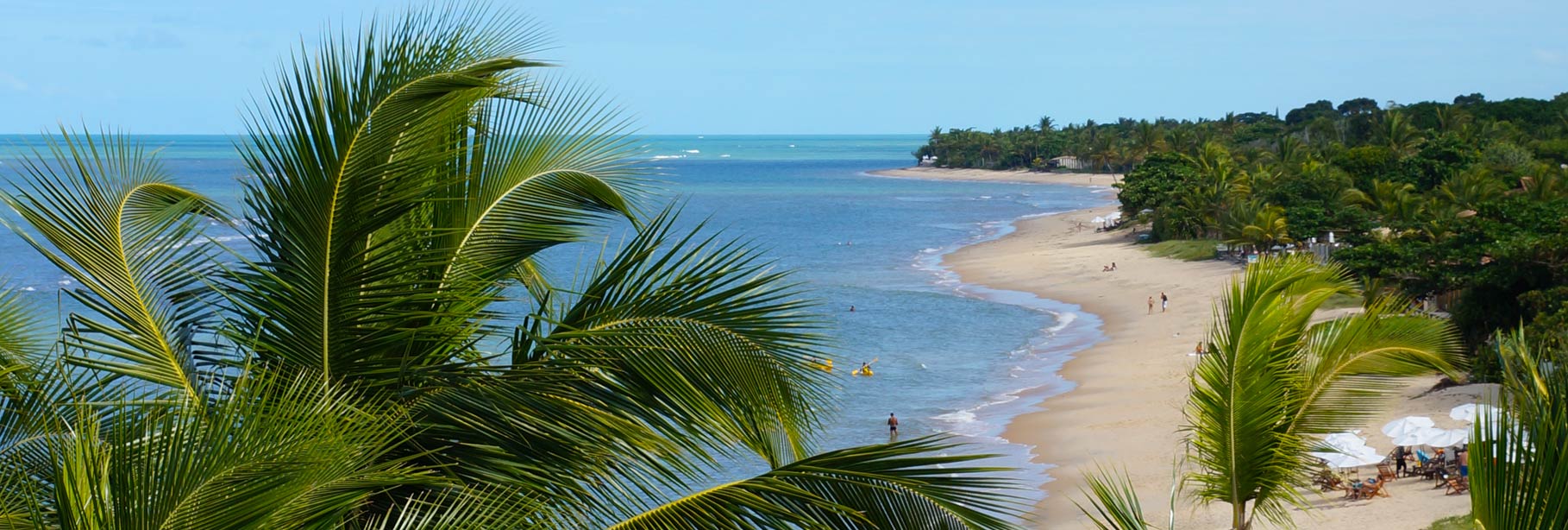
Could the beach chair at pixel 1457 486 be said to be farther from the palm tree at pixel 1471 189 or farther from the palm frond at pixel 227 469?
the palm tree at pixel 1471 189

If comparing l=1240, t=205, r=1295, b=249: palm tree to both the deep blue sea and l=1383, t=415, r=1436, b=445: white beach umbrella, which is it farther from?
l=1383, t=415, r=1436, b=445: white beach umbrella

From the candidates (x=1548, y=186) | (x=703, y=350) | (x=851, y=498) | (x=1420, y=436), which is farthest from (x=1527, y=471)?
(x=1548, y=186)

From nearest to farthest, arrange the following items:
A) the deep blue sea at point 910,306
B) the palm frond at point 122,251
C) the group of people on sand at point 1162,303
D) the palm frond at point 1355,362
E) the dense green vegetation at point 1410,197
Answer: the palm frond at point 122,251
the palm frond at point 1355,362
the dense green vegetation at point 1410,197
the deep blue sea at point 910,306
the group of people on sand at point 1162,303

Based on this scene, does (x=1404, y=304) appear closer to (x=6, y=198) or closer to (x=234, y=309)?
(x=234, y=309)

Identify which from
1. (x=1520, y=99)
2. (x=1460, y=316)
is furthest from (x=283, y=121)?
(x=1520, y=99)

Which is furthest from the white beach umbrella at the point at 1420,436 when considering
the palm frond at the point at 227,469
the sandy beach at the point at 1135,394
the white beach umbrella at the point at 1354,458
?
the palm frond at the point at 227,469

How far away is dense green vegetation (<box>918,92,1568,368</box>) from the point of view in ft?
81.1

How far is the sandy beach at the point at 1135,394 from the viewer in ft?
59.3

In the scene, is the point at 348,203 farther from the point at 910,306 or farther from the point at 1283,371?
the point at 910,306

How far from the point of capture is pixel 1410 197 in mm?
44625

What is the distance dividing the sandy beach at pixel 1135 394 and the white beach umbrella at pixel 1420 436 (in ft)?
2.29

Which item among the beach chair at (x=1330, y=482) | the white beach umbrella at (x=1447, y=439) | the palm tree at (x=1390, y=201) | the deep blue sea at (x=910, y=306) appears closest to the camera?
the white beach umbrella at (x=1447, y=439)

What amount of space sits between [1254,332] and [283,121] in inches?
189

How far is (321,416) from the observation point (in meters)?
3.54
